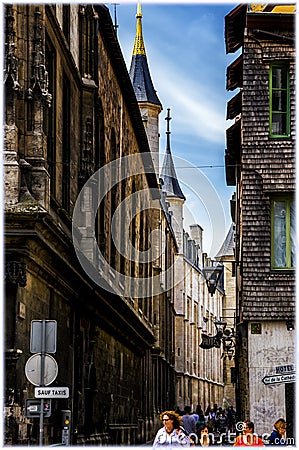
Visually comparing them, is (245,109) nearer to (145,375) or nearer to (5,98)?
(5,98)

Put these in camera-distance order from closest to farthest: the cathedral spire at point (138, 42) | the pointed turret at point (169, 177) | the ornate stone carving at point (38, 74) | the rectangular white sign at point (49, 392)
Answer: the rectangular white sign at point (49, 392)
the ornate stone carving at point (38, 74)
the cathedral spire at point (138, 42)
the pointed turret at point (169, 177)

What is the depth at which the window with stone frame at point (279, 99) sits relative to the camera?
86.6 ft

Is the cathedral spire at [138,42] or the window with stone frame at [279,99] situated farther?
the cathedral spire at [138,42]

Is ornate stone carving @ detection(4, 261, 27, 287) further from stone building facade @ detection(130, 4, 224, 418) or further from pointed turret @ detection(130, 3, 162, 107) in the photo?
pointed turret @ detection(130, 3, 162, 107)

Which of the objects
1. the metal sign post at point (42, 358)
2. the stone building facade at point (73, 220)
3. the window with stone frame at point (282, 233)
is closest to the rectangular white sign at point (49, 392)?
the metal sign post at point (42, 358)

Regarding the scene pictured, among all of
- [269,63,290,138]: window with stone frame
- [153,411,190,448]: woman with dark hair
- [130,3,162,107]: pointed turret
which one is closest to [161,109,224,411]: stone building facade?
[130,3,162,107]: pointed turret

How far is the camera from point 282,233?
2617cm

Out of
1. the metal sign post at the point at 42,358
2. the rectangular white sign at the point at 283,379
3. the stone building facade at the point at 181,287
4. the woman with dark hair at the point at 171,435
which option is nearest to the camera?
the woman with dark hair at the point at 171,435

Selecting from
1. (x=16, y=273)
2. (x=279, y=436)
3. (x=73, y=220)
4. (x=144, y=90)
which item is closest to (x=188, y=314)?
(x=144, y=90)

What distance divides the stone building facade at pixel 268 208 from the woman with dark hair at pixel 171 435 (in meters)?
11.3

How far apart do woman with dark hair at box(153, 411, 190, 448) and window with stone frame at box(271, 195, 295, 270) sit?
1193 centimetres

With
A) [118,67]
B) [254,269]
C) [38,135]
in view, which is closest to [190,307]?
[118,67]

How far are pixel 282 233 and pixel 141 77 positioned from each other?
141 ft

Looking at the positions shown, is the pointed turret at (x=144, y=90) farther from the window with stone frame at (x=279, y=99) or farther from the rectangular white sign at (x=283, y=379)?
the rectangular white sign at (x=283, y=379)
